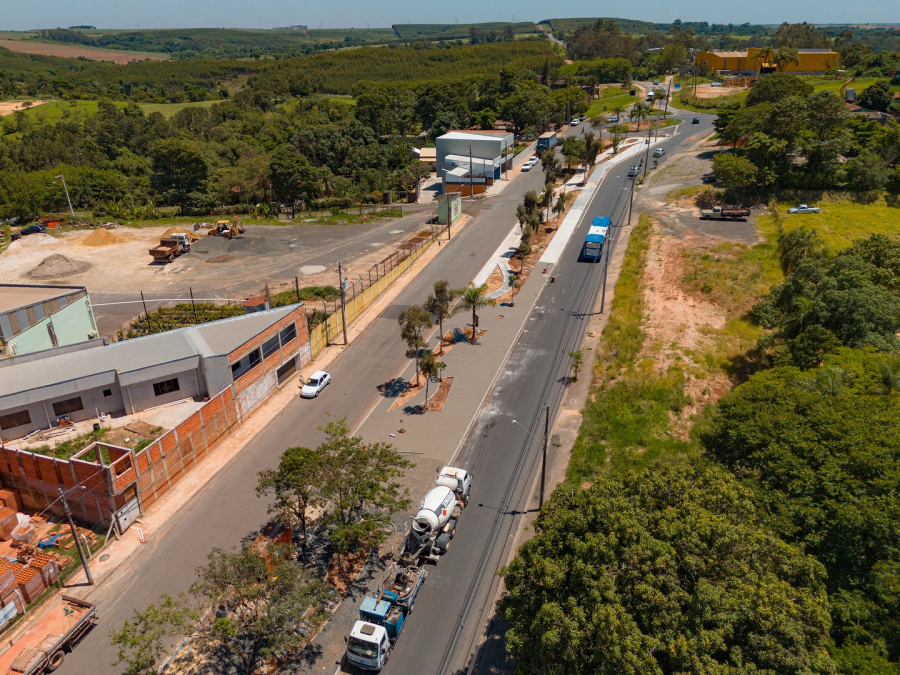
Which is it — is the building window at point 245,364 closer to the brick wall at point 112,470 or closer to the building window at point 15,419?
the brick wall at point 112,470

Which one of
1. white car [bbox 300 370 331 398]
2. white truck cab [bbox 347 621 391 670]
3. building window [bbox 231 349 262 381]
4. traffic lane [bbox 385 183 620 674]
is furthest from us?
white car [bbox 300 370 331 398]

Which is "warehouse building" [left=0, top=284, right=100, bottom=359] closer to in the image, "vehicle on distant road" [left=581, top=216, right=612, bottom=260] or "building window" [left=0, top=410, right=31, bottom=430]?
"building window" [left=0, top=410, right=31, bottom=430]

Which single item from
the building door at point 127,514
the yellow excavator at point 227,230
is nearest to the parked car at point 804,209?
the yellow excavator at point 227,230

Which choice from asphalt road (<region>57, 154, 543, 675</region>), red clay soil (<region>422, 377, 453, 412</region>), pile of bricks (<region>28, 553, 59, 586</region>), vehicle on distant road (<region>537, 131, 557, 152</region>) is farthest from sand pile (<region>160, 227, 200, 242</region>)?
vehicle on distant road (<region>537, 131, 557, 152</region>)

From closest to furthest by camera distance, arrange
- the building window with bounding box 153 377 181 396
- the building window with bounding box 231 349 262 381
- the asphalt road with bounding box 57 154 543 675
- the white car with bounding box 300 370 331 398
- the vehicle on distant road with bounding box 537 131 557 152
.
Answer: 1. the asphalt road with bounding box 57 154 543 675
2. the building window with bounding box 153 377 181 396
3. the building window with bounding box 231 349 262 381
4. the white car with bounding box 300 370 331 398
5. the vehicle on distant road with bounding box 537 131 557 152

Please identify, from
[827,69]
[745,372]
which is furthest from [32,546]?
[827,69]
